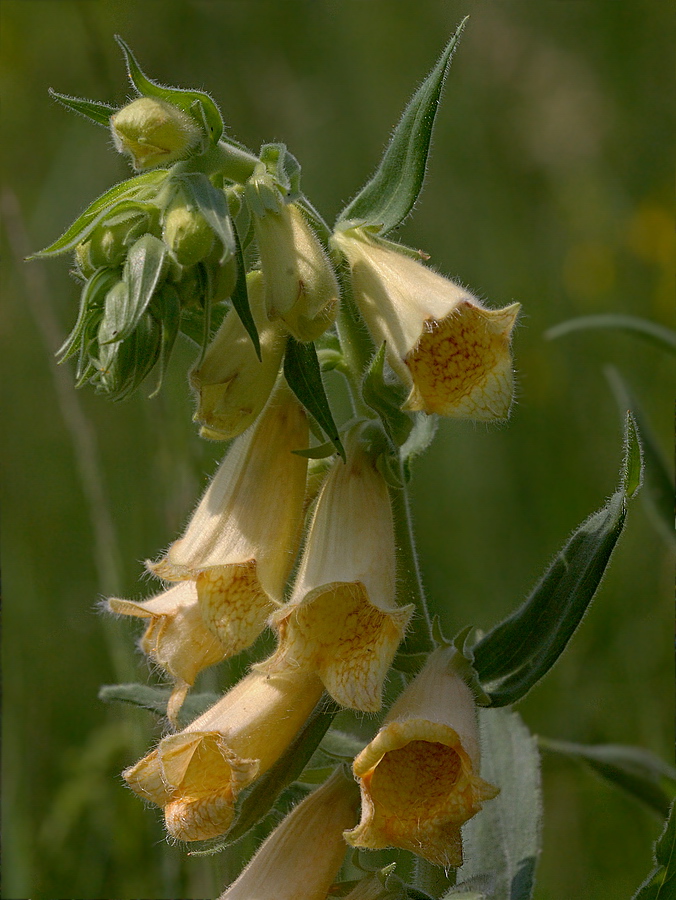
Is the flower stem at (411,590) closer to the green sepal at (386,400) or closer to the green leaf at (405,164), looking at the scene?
the green sepal at (386,400)

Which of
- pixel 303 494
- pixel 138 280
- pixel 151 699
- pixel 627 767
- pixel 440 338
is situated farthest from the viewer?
pixel 627 767

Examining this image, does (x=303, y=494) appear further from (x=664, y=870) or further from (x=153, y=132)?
(x=664, y=870)

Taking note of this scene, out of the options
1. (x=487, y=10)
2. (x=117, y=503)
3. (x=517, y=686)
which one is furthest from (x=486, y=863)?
(x=487, y=10)

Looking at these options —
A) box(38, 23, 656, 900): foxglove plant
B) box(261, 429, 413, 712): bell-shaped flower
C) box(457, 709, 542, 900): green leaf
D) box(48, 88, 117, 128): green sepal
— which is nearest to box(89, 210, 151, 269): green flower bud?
box(38, 23, 656, 900): foxglove plant

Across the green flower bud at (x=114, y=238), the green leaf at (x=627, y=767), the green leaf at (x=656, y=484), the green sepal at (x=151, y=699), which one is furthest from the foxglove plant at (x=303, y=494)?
the green leaf at (x=656, y=484)

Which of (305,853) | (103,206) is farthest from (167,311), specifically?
(305,853)

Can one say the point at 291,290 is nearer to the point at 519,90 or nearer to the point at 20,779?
the point at 20,779
